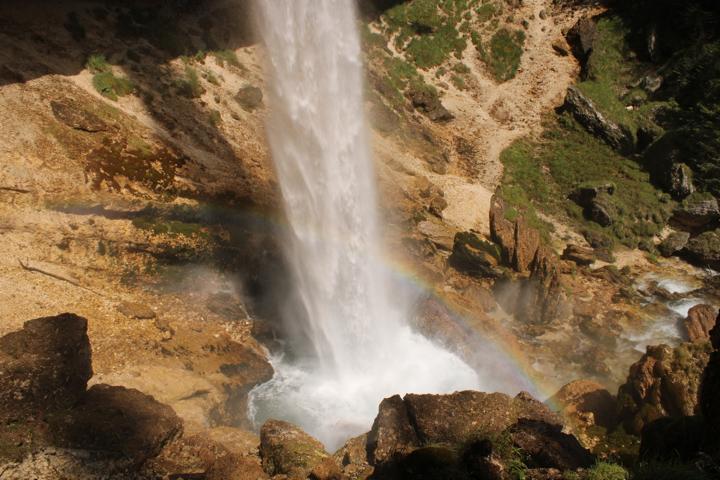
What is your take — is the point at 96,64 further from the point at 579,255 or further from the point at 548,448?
the point at 579,255

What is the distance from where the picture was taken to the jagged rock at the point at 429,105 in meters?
30.2

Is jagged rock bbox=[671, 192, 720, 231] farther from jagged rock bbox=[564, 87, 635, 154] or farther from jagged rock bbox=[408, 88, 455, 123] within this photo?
jagged rock bbox=[408, 88, 455, 123]

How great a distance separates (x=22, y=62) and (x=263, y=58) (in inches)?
465

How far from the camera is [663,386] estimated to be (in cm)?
1205

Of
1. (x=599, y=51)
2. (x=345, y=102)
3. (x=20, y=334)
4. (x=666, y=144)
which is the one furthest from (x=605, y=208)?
(x=20, y=334)

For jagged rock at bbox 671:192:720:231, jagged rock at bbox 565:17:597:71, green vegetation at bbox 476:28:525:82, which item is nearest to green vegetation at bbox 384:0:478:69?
green vegetation at bbox 476:28:525:82

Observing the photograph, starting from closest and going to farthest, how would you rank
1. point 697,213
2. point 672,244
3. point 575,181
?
point 672,244
point 697,213
point 575,181

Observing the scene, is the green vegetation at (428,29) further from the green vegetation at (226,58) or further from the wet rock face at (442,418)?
the wet rock face at (442,418)

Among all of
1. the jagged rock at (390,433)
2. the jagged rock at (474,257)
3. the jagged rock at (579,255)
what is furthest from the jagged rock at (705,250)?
the jagged rock at (390,433)

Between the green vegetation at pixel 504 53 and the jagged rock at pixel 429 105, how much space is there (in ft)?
19.9

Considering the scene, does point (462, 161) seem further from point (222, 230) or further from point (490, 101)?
point (222, 230)

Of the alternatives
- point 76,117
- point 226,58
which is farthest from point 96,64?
point 226,58

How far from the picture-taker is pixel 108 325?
13.4 m

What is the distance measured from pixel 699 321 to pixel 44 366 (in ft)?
72.0
